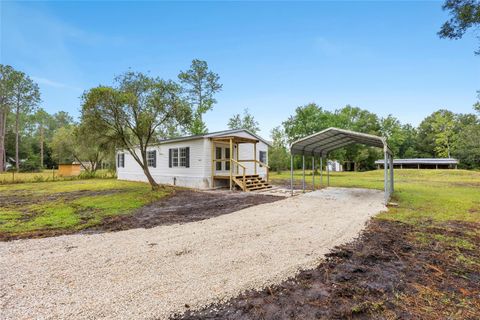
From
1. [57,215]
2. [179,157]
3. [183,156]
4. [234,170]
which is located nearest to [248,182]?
[234,170]

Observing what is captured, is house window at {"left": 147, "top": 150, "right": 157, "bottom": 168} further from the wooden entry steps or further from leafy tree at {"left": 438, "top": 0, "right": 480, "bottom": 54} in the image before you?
leafy tree at {"left": 438, "top": 0, "right": 480, "bottom": 54}

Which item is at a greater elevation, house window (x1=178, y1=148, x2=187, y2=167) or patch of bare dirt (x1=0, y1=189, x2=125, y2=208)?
house window (x1=178, y1=148, x2=187, y2=167)

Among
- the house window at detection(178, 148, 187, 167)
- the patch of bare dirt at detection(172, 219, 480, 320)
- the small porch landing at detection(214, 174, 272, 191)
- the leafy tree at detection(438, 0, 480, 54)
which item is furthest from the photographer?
the house window at detection(178, 148, 187, 167)

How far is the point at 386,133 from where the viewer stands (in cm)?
4112

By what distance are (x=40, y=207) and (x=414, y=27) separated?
18.2 metres

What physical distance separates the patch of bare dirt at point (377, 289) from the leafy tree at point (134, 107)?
9792 millimetres

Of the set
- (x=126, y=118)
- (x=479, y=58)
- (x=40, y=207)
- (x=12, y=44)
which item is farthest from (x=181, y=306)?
(x=12, y=44)

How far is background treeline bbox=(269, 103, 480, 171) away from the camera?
26938 millimetres

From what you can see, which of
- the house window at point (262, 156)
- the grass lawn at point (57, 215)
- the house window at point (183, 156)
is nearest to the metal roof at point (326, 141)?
the house window at point (262, 156)

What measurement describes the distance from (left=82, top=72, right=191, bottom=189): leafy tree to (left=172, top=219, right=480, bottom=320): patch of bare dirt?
9.79 m

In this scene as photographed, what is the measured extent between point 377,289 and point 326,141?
31.7ft

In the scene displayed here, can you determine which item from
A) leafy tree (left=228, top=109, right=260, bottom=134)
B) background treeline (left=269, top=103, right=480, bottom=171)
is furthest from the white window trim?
leafy tree (left=228, top=109, right=260, bottom=134)

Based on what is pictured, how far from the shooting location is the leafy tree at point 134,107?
34.6 feet

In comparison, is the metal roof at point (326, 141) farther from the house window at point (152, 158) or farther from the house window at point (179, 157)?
the house window at point (152, 158)
